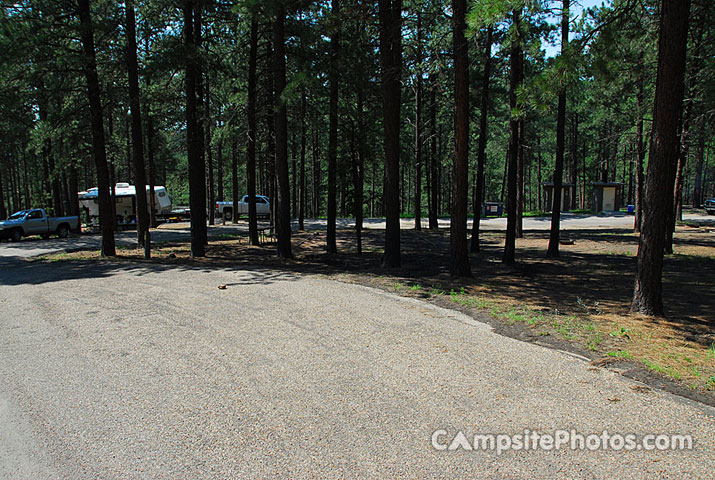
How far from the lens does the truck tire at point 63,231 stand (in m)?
24.5

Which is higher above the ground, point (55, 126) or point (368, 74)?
point (368, 74)

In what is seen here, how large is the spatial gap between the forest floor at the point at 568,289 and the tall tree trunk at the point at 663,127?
118 cm

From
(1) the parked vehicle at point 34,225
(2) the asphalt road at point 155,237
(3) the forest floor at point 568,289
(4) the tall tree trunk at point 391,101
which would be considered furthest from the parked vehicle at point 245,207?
(4) the tall tree trunk at point 391,101

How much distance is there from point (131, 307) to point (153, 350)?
255 cm

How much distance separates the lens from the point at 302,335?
609cm

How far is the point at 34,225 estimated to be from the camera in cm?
2358

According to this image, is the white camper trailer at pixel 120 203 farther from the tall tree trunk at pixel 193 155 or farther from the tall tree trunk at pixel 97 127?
the tall tree trunk at pixel 193 155

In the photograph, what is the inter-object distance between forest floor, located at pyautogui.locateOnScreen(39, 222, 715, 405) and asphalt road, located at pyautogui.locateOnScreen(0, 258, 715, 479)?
596 millimetres

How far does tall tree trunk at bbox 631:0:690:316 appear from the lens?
21.5 ft

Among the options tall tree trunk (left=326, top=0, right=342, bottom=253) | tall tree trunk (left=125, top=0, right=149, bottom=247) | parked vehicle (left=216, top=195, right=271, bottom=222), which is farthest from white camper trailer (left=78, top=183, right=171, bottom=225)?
tall tree trunk (left=326, top=0, right=342, bottom=253)

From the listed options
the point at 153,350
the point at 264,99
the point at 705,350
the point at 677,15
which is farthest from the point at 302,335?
the point at 264,99

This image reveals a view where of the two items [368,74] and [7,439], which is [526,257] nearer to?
[368,74]

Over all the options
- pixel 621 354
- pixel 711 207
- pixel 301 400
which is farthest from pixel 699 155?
pixel 301 400

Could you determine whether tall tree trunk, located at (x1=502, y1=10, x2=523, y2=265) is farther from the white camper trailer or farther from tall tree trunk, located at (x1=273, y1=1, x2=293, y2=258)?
the white camper trailer
